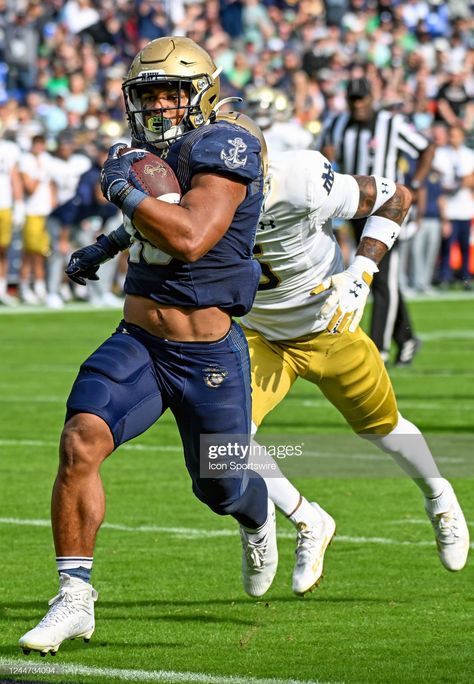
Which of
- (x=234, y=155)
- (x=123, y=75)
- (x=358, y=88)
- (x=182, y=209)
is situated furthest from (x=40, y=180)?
(x=182, y=209)

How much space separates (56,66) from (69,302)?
450 centimetres

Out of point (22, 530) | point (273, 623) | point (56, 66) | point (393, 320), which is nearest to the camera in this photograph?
point (273, 623)

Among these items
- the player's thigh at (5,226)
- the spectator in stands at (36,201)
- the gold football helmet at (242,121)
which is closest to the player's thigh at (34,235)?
the spectator in stands at (36,201)

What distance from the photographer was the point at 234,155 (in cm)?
407

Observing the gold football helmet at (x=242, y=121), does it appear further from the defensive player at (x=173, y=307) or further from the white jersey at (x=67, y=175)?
the white jersey at (x=67, y=175)

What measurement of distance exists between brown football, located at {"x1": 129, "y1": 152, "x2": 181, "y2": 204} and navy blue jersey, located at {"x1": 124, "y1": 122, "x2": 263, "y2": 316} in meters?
0.05

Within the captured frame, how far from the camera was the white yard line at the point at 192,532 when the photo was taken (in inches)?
230

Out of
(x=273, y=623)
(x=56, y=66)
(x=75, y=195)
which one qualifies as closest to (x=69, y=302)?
(x=75, y=195)

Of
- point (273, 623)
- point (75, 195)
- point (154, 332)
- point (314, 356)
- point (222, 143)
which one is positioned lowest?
point (75, 195)

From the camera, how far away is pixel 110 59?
859 inches

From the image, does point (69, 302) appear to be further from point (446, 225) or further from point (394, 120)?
point (394, 120)

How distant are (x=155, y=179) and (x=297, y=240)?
120 centimetres

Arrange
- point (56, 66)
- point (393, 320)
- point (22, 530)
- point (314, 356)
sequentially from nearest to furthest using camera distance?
1. point (314, 356)
2. point (22, 530)
3. point (393, 320)
4. point (56, 66)

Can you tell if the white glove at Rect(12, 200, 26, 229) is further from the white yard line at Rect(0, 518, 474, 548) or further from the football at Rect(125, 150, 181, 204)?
the football at Rect(125, 150, 181, 204)
